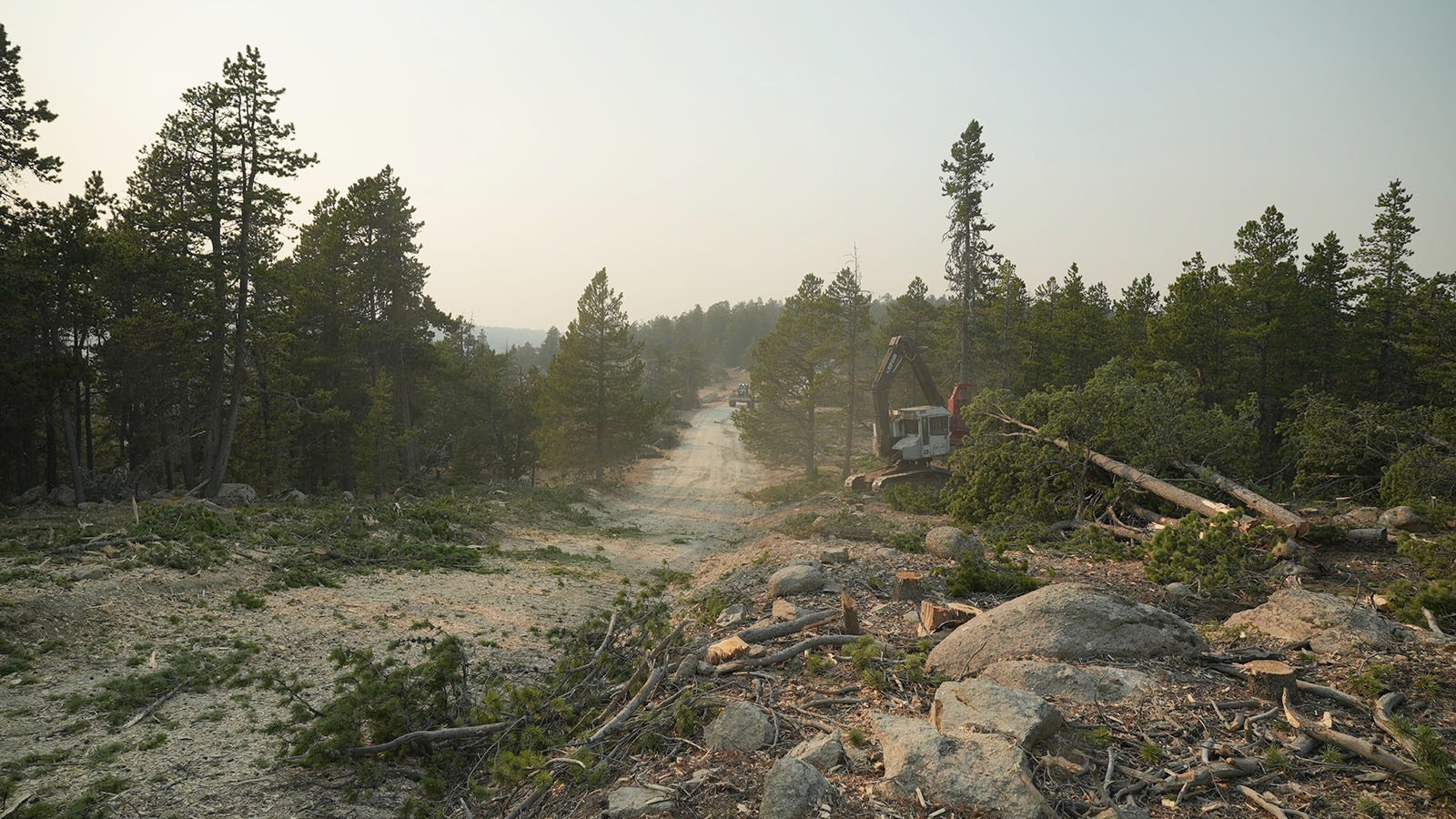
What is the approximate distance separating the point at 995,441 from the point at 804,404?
15827 millimetres

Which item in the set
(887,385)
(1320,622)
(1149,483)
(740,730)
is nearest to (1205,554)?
(1320,622)

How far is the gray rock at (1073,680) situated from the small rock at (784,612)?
2535mm

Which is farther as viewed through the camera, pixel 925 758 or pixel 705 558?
pixel 705 558

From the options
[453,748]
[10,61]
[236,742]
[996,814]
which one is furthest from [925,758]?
[10,61]

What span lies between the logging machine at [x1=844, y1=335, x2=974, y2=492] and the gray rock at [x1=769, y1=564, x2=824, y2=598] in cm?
1247

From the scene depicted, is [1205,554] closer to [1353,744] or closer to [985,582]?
[985,582]

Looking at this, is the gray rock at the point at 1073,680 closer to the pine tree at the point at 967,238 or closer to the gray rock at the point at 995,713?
the gray rock at the point at 995,713

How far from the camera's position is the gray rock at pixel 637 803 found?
4152mm

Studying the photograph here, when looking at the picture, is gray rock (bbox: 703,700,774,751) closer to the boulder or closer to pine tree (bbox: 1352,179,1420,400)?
the boulder

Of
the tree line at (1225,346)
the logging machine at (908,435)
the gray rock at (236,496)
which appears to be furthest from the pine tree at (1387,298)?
the gray rock at (236,496)

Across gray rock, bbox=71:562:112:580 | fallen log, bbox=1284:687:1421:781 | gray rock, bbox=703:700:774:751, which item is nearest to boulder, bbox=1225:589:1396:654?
fallen log, bbox=1284:687:1421:781

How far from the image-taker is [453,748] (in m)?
6.15

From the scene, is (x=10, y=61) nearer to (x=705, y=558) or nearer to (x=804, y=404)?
(x=705, y=558)

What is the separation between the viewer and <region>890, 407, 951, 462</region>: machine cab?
21.9 metres
